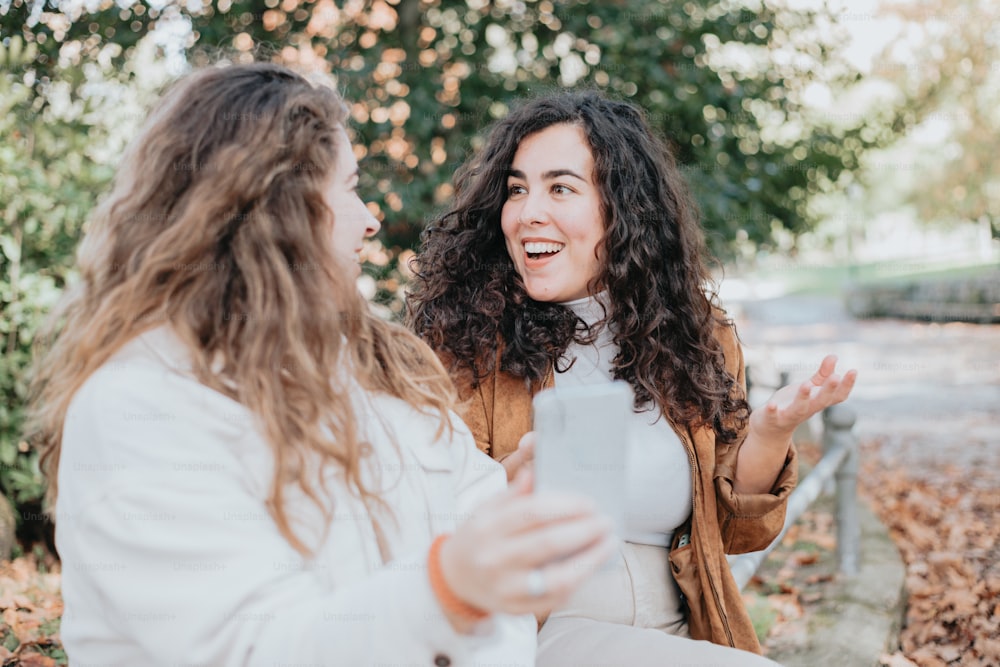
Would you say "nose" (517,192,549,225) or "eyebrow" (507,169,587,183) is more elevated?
"eyebrow" (507,169,587,183)

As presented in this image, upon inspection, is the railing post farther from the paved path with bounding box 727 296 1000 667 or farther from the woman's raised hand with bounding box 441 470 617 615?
the woman's raised hand with bounding box 441 470 617 615

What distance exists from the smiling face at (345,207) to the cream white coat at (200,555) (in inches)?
12.8

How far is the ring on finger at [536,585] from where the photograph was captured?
39.3 inches

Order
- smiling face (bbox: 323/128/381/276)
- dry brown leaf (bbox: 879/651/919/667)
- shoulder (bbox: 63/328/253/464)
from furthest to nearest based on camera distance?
dry brown leaf (bbox: 879/651/919/667) < smiling face (bbox: 323/128/381/276) < shoulder (bbox: 63/328/253/464)

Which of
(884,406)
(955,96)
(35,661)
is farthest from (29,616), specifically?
(955,96)

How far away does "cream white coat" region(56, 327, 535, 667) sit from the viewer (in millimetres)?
1142

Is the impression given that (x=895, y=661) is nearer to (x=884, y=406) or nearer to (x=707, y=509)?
(x=707, y=509)

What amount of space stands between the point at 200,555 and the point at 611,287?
5.33 ft

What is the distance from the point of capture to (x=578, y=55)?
4.96 metres

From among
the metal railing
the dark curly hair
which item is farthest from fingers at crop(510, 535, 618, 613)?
the metal railing

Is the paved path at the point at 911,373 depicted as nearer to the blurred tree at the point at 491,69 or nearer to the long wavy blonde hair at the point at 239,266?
the blurred tree at the point at 491,69

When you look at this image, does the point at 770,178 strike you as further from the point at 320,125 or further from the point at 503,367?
the point at 320,125

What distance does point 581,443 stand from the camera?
1.08 meters

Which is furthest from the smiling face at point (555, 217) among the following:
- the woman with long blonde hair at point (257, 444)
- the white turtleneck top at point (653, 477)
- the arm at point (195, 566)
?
the arm at point (195, 566)
